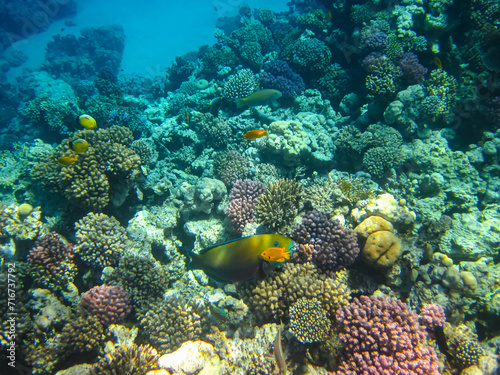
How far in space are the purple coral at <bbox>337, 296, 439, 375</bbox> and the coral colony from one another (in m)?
0.02

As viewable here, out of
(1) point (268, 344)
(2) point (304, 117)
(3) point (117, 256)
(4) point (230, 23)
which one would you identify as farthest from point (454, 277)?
(4) point (230, 23)

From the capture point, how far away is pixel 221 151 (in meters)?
6.67

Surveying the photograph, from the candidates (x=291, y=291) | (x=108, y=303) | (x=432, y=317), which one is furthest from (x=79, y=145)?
(x=432, y=317)

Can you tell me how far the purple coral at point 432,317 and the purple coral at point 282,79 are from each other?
6.50m

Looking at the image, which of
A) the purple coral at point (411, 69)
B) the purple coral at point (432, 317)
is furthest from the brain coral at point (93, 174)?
the purple coral at point (411, 69)

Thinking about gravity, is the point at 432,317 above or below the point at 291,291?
below

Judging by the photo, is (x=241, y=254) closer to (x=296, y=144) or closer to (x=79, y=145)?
(x=296, y=144)

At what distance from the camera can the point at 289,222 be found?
4.50 metres

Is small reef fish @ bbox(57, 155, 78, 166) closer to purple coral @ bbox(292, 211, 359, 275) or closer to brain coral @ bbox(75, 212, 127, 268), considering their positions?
brain coral @ bbox(75, 212, 127, 268)

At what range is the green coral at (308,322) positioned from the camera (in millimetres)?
3246

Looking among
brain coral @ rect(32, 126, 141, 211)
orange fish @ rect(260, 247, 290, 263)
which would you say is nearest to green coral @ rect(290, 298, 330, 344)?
orange fish @ rect(260, 247, 290, 263)

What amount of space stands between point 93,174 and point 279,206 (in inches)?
159

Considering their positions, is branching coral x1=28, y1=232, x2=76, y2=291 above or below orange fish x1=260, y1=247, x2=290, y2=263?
below

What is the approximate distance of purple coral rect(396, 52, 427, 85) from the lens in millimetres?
6688
